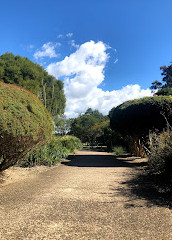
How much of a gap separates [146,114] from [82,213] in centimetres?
787

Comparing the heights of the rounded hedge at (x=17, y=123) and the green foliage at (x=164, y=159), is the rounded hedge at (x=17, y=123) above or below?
above

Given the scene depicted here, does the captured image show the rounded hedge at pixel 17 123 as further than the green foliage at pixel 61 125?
No

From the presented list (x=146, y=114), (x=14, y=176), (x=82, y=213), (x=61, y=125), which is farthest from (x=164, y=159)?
(x=61, y=125)

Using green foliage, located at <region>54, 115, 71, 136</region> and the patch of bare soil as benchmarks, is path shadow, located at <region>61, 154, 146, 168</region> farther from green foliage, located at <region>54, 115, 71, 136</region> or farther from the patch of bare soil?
green foliage, located at <region>54, 115, 71, 136</region>

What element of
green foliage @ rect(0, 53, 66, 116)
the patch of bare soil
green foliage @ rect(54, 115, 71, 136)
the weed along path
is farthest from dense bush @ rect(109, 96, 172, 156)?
green foliage @ rect(54, 115, 71, 136)

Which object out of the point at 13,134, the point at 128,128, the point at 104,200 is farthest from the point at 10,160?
the point at 128,128

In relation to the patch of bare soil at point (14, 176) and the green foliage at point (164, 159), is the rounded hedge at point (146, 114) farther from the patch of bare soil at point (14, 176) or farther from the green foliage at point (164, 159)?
the patch of bare soil at point (14, 176)

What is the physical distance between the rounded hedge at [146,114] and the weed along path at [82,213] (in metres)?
5.43

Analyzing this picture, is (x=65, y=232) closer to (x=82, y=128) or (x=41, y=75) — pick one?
(x=41, y=75)

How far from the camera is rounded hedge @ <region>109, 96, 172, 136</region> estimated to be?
9500 mm

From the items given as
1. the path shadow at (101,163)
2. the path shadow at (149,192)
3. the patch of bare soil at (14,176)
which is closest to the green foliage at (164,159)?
the path shadow at (149,192)

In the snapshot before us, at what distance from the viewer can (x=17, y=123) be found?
4.17m

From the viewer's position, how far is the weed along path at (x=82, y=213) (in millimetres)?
2607

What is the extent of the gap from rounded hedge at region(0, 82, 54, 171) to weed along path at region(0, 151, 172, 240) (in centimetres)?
114
